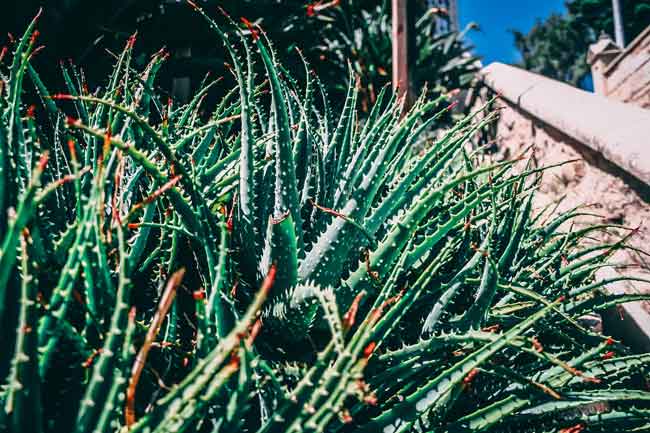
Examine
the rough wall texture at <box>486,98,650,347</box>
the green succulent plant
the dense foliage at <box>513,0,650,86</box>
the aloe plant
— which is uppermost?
the dense foliage at <box>513,0,650,86</box>

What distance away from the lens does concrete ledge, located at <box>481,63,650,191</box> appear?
171cm

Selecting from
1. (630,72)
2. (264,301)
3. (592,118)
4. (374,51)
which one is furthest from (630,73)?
(264,301)

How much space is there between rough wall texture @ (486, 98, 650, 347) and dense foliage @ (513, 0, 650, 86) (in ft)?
68.5

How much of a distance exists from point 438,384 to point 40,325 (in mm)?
587

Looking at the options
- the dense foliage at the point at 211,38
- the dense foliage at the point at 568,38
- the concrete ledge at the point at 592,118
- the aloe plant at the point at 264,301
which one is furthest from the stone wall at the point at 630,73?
the dense foliage at the point at 568,38

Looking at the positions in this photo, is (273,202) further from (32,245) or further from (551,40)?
(551,40)

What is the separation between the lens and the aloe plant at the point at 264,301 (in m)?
0.57

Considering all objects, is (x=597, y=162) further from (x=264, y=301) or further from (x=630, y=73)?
(x=630, y=73)

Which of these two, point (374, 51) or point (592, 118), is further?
point (374, 51)

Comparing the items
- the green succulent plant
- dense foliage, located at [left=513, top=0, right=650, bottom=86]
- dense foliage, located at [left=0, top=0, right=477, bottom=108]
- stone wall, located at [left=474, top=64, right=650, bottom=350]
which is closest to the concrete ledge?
stone wall, located at [left=474, top=64, right=650, bottom=350]

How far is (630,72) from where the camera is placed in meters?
5.48

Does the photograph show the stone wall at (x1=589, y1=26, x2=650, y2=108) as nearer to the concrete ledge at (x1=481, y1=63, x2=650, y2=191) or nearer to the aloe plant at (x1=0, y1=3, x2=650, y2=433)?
the concrete ledge at (x1=481, y1=63, x2=650, y2=191)

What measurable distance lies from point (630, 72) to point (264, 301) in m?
6.23

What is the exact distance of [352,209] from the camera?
35.0 inches
